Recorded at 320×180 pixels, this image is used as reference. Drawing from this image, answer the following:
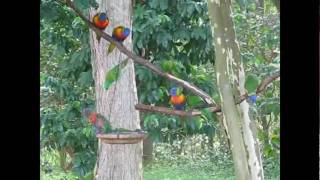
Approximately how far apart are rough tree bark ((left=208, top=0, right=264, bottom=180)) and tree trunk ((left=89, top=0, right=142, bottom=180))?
532mm

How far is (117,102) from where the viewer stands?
1226 millimetres

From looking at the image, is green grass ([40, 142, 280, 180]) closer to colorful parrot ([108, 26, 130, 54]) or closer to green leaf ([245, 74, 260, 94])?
colorful parrot ([108, 26, 130, 54])

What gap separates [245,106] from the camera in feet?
2.43

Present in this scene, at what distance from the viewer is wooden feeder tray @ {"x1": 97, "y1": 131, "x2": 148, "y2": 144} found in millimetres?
1116

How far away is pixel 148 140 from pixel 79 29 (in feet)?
1.60

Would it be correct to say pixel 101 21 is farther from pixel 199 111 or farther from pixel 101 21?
pixel 199 111

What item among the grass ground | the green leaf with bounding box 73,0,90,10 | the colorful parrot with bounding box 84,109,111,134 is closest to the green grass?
the grass ground

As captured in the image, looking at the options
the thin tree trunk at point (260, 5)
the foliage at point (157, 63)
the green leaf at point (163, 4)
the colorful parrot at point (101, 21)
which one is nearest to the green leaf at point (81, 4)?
the colorful parrot at point (101, 21)

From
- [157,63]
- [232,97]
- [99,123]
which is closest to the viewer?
[232,97]

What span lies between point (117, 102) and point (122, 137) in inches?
5.7

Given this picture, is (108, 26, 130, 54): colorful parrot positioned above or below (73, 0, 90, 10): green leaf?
below

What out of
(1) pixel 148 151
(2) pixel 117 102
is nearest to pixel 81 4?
(2) pixel 117 102
